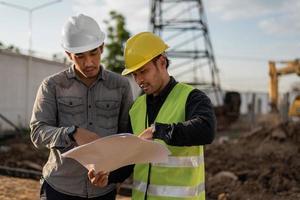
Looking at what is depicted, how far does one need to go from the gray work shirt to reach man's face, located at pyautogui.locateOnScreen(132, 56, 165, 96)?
0.37 meters

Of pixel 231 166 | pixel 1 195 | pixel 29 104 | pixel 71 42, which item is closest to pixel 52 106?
pixel 71 42

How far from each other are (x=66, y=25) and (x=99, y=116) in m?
0.56

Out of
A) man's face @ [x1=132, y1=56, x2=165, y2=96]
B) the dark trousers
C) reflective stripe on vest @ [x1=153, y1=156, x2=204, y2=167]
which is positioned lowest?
the dark trousers

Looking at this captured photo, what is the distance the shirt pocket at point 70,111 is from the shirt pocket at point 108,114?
101 mm

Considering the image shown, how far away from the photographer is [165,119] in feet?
8.00

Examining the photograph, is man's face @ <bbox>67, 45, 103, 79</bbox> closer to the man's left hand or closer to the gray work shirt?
the gray work shirt

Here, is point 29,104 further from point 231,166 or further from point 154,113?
point 154,113

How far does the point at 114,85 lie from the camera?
287cm

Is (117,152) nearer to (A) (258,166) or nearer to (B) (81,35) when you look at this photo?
(B) (81,35)

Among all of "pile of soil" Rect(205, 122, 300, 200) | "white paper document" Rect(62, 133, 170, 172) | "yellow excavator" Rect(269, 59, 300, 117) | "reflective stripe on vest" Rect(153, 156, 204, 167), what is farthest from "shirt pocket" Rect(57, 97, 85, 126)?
"yellow excavator" Rect(269, 59, 300, 117)

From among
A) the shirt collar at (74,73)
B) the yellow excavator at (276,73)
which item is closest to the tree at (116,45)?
the yellow excavator at (276,73)

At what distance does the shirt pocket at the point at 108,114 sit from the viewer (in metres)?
2.79

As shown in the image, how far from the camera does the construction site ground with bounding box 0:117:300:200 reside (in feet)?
25.0

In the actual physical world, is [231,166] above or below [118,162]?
below
